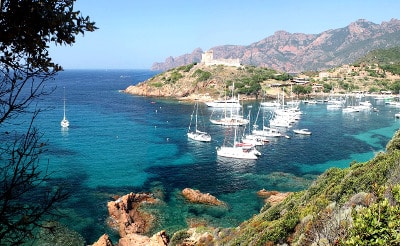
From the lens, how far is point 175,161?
172 ft

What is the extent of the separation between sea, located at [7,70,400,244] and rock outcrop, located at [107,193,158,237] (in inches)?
34.7

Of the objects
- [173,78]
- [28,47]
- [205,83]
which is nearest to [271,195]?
[28,47]

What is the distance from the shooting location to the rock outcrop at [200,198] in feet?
121

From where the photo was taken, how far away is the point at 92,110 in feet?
323

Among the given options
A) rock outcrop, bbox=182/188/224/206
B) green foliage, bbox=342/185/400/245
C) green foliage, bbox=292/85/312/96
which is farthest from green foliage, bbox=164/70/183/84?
Result: green foliage, bbox=342/185/400/245

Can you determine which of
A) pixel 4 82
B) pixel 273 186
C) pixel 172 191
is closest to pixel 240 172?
pixel 273 186

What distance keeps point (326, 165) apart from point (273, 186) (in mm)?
13146

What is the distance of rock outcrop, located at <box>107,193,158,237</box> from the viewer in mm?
30969

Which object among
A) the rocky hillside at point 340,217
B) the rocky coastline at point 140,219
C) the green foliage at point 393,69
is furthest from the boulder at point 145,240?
the green foliage at point 393,69

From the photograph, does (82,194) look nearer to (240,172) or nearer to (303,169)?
(240,172)

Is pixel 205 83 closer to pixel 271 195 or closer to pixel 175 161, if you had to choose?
pixel 175 161

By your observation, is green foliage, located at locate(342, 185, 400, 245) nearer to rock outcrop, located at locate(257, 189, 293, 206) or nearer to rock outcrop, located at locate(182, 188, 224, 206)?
rock outcrop, located at locate(182, 188, 224, 206)

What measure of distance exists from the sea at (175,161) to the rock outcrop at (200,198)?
2.96 ft

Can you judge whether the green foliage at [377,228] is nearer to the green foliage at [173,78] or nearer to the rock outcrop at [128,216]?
the rock outcrop at [128,216]
